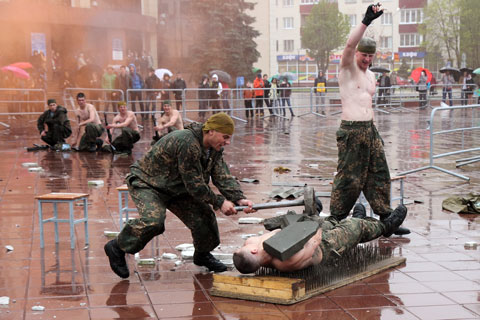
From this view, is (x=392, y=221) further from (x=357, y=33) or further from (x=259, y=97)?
(x=259, y=97)

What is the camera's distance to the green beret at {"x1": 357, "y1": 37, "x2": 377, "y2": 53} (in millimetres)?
6633

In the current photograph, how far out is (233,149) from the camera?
51.5 feet

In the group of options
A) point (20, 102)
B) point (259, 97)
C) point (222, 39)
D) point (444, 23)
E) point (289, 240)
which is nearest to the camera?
point (289, 240)

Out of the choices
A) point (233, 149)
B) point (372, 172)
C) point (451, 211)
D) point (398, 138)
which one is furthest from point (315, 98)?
point (372, 172)

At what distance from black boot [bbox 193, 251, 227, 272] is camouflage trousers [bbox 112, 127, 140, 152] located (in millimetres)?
9016

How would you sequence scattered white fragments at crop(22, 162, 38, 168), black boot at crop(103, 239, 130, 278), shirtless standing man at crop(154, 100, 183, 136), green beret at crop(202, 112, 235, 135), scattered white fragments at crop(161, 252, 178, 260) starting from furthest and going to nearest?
shirtless standing man at crop(154, 100, 183, 136) < scattered white fragments at crop(22, 162, 38, 168) < scattered white fragments at crop(161, 252, 178, 260) < black boot at crop(103, 239, 130, 278) < green beret at crop(202, 112, 235, 135)

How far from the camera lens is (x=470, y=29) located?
182ft

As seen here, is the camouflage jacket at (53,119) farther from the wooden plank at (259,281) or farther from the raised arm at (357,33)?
the wooden plank at (259,281)

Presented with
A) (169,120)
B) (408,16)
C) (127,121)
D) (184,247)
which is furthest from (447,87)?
(408,16)

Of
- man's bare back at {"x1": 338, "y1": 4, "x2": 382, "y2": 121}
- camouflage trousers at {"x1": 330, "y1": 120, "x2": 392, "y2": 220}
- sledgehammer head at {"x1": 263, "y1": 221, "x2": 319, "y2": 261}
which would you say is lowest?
sledgehammer head at {"x1": 263, "y1": 221, "x2": 319, "y2": 261}

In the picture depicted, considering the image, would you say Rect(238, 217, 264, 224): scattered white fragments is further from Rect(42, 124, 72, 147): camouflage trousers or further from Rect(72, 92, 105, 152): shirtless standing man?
Rect(42, 124, 72, 147): camouflage trousers

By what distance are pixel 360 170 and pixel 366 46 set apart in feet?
3.77

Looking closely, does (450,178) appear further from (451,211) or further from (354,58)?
(354,58)

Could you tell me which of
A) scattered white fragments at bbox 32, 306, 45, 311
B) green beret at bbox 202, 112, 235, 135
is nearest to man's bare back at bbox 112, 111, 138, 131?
green beret at bbox 202, 112, 235, 135
